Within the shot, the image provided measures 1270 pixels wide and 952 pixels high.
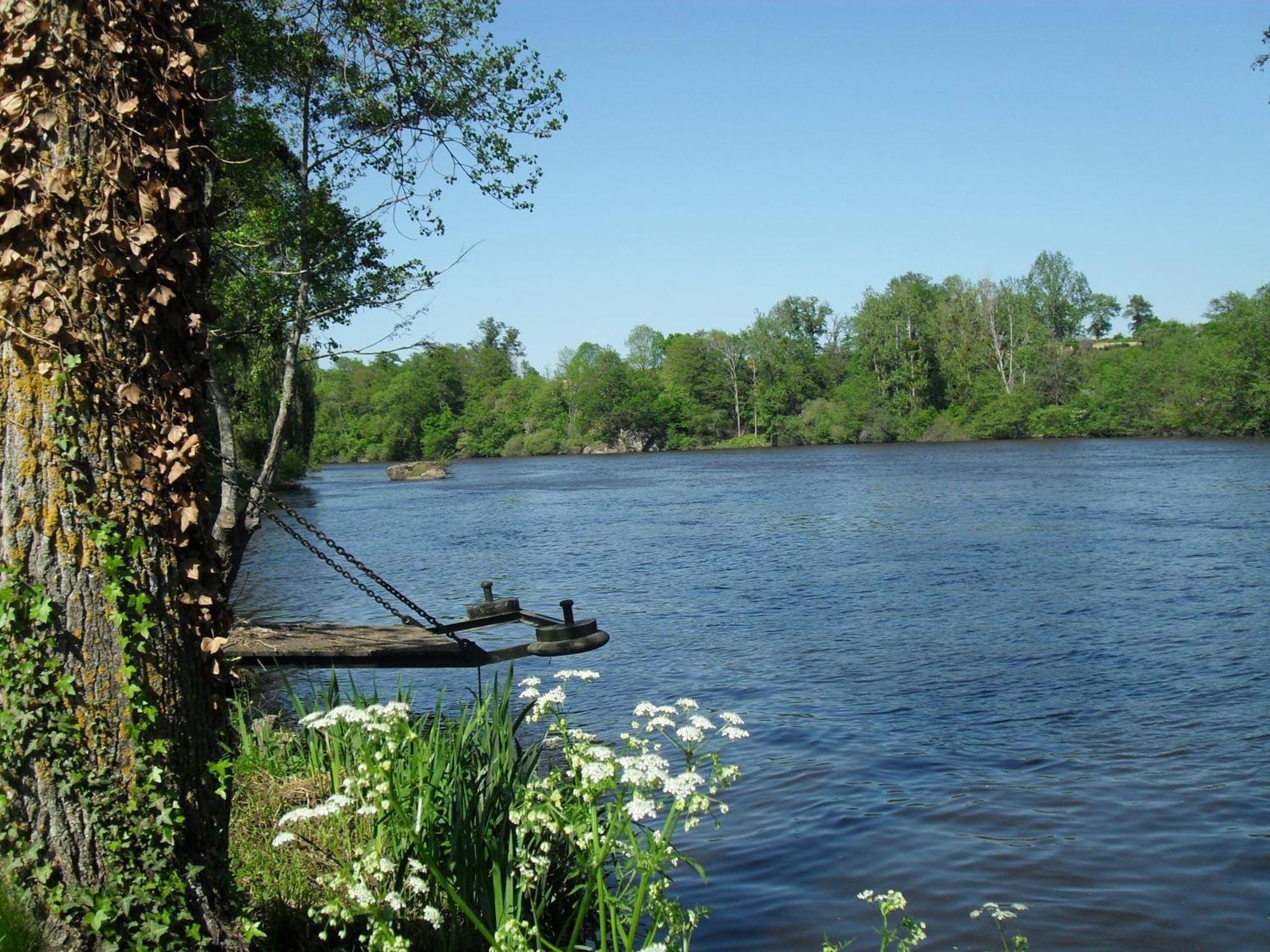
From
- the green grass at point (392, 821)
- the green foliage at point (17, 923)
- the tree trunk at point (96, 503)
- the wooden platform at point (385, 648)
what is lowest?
the green grass at point (392, 821)

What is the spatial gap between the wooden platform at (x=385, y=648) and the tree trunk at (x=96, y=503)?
A: 4.74m

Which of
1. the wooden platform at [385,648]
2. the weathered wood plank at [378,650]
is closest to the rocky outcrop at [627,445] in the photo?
the wooden platform at [385,648]

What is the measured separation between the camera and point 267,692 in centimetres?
1270

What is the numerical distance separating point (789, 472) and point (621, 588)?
1583 inches

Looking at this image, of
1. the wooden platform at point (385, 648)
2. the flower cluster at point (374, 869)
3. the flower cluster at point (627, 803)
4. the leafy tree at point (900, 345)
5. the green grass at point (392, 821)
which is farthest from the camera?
the leafy tree at point (900, 345)

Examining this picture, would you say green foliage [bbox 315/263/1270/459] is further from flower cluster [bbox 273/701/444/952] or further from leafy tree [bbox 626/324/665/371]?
flower cluster [bbox 273/701/444/952]

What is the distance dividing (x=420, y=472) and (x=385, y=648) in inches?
2736

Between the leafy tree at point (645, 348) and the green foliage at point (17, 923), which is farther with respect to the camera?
the leafy tree at point (645, 348)

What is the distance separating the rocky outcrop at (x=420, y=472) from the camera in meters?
76.6

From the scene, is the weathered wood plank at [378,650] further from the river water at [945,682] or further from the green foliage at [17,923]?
the green foliage at [17,923]

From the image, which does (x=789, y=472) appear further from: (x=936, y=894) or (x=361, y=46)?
(x=936, y=894)

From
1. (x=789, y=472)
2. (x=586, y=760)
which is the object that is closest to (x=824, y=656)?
(x=586, y=760)

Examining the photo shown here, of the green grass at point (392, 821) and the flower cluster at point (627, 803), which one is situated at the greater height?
the flower cluster at point (627, 803)

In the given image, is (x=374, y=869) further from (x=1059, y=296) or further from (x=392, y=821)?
(x=1059, y=296)
